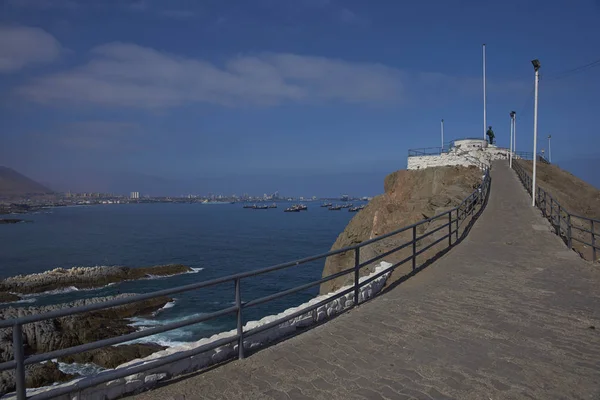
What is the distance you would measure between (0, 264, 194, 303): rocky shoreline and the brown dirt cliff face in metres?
19.2

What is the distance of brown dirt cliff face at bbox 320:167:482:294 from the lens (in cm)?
2105

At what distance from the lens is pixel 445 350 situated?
16.4 feet

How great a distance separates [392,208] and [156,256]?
34.0m

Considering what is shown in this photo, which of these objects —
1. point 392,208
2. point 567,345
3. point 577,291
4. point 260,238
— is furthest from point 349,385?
point 260,238

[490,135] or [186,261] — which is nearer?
[186,261]

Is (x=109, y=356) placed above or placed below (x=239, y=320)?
below

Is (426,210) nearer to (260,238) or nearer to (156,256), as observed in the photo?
(156,256)

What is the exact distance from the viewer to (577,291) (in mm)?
7629

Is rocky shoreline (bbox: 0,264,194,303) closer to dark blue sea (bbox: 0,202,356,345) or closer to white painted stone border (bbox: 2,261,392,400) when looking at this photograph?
dark blue sea (bbox: 0,202,356,345)

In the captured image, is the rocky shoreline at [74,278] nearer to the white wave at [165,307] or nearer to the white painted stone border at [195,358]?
the white wave at [165,307]

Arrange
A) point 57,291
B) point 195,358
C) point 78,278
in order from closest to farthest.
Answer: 1. point 195,358
2. point 57,291
3. point 78,278

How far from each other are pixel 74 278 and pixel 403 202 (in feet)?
96.0

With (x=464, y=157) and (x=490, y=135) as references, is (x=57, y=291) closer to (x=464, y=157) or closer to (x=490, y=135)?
(x=464, y=157)

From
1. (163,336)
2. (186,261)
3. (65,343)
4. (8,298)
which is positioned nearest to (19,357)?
(65,343)
